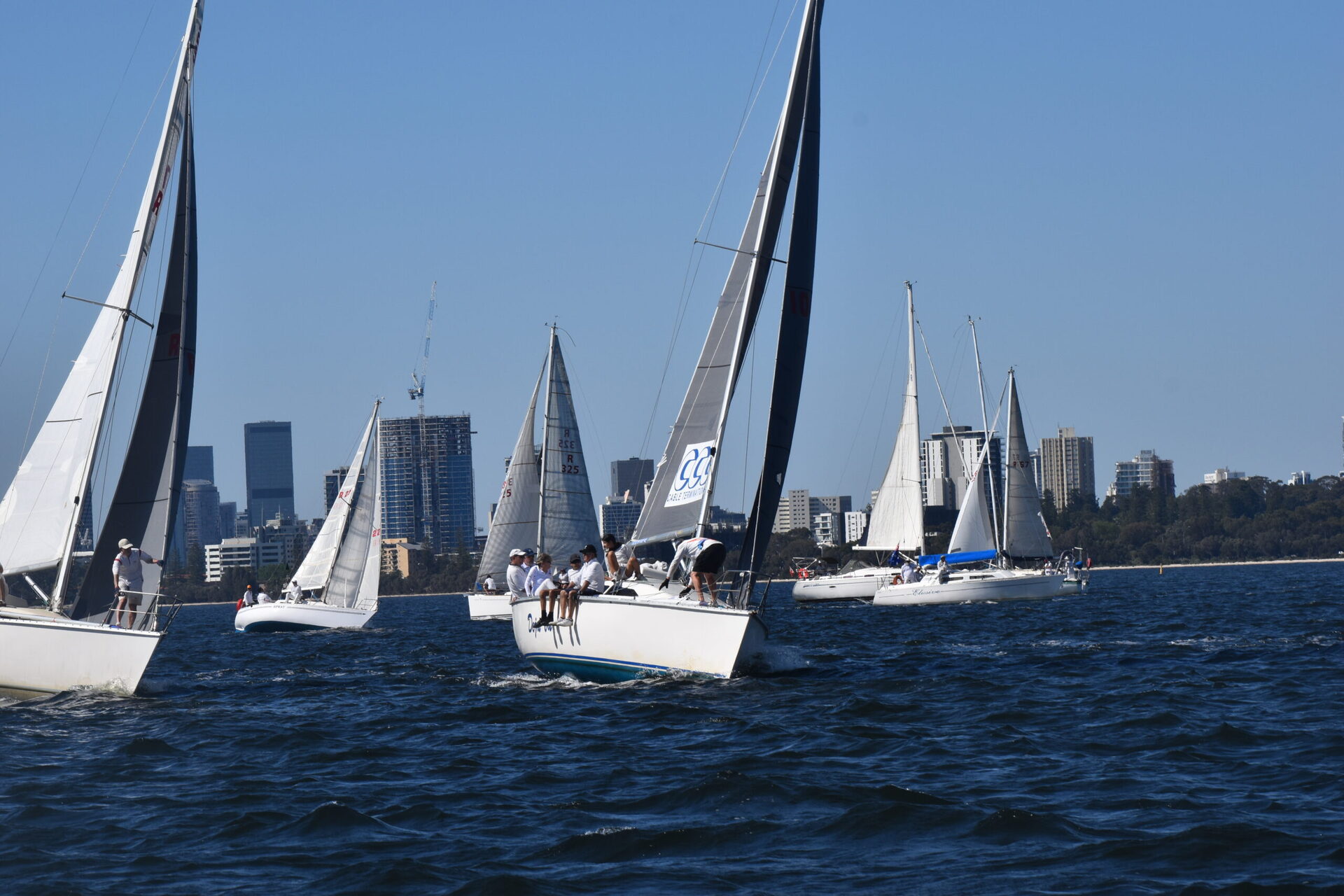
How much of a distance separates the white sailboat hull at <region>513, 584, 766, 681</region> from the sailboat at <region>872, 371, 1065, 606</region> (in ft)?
100

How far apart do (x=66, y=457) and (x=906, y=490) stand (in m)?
39.9

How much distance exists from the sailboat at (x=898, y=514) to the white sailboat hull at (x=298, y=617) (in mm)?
18457

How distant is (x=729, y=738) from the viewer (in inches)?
554

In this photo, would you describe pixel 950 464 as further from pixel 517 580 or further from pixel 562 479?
pixel 517 580

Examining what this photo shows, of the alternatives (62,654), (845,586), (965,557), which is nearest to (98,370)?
(62,654)

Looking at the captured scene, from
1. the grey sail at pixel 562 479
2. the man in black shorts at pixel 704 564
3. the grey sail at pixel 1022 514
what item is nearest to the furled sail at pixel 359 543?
the grey sail at pixel 562 479

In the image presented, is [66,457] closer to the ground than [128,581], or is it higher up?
higher up

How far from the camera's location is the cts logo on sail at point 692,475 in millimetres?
19812

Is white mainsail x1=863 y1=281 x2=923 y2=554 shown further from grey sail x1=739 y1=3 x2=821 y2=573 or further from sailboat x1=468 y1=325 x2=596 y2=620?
grey sail x1=739 y1=3 x2=821 y2=573

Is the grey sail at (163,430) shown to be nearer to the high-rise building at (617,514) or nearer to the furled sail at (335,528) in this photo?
the furled sail at (335,528)

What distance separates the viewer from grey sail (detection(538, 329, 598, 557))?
140ft

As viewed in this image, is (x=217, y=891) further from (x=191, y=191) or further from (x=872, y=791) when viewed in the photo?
(x=191, y=191)

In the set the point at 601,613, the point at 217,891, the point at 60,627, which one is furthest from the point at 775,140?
the point at 217,891

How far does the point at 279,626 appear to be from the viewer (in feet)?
146
